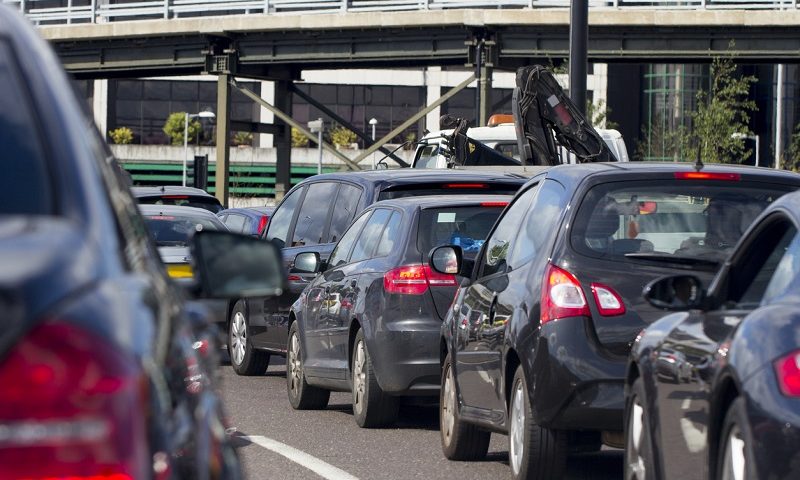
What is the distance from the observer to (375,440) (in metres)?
10.9

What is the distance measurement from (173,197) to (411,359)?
40.6 feet

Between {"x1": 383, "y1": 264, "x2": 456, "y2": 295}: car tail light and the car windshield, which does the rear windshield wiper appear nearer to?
{"x1": 383, "y1": 264, "x2": 456, "y2": 295}: car tail light

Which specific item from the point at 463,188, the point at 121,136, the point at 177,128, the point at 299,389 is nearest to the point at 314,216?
→ the point at 463,188

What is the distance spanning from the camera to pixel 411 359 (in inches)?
433

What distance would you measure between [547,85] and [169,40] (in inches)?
1012

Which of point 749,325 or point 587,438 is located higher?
point 749,325

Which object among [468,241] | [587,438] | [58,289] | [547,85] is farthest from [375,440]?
[547,85]

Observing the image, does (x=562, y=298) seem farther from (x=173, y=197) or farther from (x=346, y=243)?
(x=173, y=197)

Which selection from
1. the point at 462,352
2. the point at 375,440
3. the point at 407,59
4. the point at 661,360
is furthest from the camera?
the point at 407,59

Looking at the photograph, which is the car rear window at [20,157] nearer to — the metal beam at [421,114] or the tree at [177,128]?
the metal beam at [421,114]

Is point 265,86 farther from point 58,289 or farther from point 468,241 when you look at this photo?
point 58,289

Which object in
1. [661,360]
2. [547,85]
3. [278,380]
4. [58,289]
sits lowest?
[278,380]

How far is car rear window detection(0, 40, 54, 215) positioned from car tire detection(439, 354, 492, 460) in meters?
6.85

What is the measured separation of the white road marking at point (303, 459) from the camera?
9219 mm
